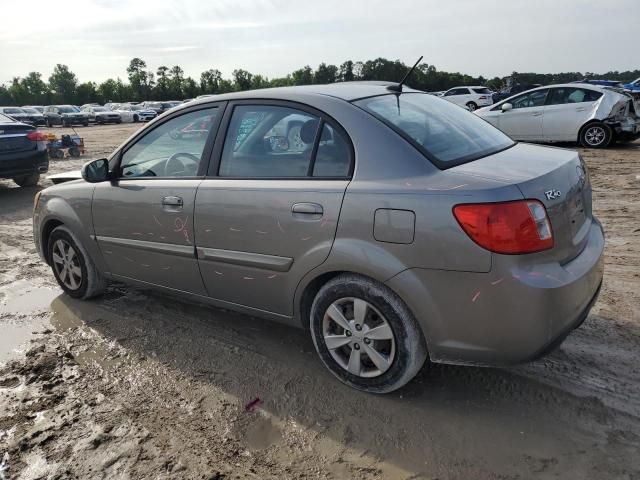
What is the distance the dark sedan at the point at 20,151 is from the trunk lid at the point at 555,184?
29.9ft

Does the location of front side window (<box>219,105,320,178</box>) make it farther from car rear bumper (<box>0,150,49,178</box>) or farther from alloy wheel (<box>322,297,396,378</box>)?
car rear bumper (<box>0,150,49,178</box>)

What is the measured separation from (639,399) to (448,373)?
996mm

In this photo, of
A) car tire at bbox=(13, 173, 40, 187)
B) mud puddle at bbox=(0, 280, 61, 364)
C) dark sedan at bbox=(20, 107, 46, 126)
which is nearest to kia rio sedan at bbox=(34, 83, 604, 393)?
mud puddle at bbox=(0, 280, 61, 364)

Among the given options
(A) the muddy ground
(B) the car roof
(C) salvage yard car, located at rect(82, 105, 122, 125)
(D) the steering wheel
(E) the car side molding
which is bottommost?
(C) salvage yard car, located at rect(82, 105, 122, 125)

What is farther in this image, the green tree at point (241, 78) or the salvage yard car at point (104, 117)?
the green tree at point (241, 78)

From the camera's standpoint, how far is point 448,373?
10.3ft

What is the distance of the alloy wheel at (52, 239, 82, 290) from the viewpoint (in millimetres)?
4477

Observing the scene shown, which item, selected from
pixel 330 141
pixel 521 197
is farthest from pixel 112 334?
pixel 521 197

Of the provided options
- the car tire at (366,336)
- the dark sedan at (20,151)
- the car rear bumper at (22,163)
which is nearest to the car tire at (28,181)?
the dark sedan at (20,151)

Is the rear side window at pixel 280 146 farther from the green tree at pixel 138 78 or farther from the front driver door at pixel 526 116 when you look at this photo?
the green tree at pixel 138 78

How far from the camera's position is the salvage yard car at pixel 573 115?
11.5 m

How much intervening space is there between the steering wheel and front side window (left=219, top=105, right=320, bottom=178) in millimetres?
280

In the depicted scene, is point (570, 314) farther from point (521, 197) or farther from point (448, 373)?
point (448, 373)

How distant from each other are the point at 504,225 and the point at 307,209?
104 cm
